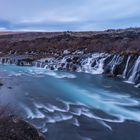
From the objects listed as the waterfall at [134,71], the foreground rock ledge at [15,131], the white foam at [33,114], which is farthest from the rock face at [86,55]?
the foreground rock ledge at [15,131]

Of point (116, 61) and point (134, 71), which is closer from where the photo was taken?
point (134, 71)

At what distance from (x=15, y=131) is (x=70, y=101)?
346 inches

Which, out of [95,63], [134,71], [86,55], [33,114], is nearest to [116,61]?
[95,63]

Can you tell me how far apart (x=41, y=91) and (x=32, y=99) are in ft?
10.3

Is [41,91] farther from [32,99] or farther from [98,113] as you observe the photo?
[98,113]

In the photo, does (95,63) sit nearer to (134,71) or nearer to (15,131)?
(134,71)

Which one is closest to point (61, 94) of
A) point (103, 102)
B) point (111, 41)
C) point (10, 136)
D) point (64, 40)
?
point (103, 102)

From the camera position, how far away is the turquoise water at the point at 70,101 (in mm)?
14492

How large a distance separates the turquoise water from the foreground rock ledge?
1733 millimetres

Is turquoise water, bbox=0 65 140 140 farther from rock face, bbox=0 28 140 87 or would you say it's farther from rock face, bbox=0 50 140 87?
rock face, bbox=0 28 140 87

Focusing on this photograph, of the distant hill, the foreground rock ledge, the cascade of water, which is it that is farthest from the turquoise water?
the distant hill

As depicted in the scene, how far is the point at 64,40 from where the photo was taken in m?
52.9

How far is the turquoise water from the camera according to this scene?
47.5 ft

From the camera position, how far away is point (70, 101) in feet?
61.7
